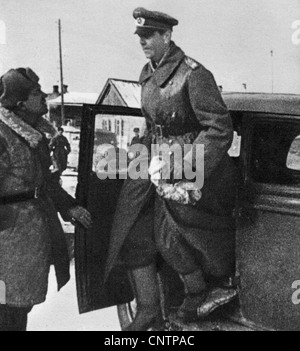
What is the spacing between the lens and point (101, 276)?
2.82 m

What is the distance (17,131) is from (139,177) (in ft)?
2.33

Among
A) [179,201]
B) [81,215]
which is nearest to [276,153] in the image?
[179,201]

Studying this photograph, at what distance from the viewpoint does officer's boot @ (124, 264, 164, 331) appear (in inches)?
108

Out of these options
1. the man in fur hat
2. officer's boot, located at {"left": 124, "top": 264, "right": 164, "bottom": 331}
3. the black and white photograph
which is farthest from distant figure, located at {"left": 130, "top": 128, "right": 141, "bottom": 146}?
officer's boot, located at {"left": 124, "top": 264, "right": 164, "bottom": 331}

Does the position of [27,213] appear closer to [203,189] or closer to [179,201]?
[179,201]

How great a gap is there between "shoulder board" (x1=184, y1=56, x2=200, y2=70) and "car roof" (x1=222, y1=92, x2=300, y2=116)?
14.9 inches

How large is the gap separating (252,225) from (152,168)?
620 mm

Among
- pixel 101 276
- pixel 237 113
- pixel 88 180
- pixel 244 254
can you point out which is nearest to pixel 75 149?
pixel 88 180

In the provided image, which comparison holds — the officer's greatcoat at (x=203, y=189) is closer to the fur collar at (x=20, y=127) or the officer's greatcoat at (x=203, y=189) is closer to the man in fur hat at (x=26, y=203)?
the man in fur hat at (x=26, y=203)

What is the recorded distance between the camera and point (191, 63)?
2545 mm

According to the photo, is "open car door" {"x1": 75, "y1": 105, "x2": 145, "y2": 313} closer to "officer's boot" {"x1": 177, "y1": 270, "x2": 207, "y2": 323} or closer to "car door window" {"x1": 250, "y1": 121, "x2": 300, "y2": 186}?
"officer's boot" {"x1": 177, "y1": 270, "x2": 207, "y2": 323}

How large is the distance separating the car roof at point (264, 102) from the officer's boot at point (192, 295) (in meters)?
0.96

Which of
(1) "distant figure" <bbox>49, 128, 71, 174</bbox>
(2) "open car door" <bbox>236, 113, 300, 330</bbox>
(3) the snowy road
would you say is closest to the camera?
(2) "open car door" <bbox>236, 113, 300, 330</bbox>

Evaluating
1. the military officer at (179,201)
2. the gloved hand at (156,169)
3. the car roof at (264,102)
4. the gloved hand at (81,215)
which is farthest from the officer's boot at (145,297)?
the car roof at (264,102)
